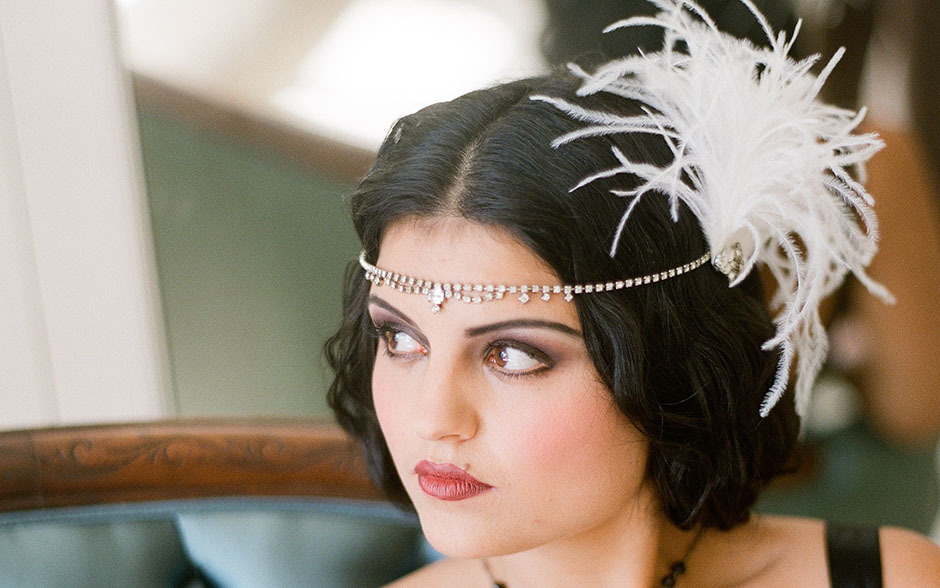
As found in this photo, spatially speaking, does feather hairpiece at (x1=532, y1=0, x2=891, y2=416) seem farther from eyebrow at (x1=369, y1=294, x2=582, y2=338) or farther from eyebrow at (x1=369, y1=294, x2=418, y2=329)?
eyebrow at (x1=369, y1=294, x2=418, y2=329)

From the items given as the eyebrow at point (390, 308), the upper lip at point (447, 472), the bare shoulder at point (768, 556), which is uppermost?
the eyebrow at point (390, 308)

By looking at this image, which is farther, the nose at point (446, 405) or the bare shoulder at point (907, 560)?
the bare shoulder at point (907, 560)

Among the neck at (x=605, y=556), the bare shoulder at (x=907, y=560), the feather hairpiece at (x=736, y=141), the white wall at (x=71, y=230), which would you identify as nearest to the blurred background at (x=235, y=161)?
the white wall at (x=71, y=230)

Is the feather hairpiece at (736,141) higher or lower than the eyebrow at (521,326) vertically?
higher

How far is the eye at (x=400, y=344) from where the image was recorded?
1029mm

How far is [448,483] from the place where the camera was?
973 mm

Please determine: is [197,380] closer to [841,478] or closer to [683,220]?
[683,220]

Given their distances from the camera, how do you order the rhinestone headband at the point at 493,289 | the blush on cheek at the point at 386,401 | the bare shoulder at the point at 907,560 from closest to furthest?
1. the rhinestone headband at the point at 493,289
2. the blush on cheek at the point at 386,401
3. the bare shoulder at the point at 907,560

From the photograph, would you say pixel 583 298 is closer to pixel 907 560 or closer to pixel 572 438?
pixel 572 438

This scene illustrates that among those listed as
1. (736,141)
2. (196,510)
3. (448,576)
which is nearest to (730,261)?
(736,141)

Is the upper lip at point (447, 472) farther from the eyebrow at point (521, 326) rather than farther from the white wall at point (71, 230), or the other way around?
the white wall at point (71, 230)

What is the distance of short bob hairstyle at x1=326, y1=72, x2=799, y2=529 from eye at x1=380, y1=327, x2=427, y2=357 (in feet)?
0.34

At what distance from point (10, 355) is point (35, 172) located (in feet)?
1.24

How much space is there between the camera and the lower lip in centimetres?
97
